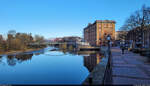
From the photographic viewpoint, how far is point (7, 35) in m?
38.1

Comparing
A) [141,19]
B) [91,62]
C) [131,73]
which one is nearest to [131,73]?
[131,73]

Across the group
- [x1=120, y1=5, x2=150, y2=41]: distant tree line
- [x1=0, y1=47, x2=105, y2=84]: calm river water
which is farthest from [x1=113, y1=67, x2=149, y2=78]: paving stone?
[x1=120, y1=5, x2=150, y2=41]: distant tree line

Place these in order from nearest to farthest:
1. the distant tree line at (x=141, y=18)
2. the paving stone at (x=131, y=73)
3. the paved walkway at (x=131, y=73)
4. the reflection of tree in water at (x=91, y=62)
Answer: the paved walkway at (x=131, y=73) → the paving stone at (x=131, y=73) → the reflection of tree in water at (x=91, y=62) → the distant tree line at (x=141, y=18)

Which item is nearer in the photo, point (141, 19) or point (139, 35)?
point (141, 19)

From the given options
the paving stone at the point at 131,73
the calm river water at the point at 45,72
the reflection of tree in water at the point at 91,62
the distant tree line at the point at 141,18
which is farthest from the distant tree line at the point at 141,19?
the paving stone at the point at 131,73

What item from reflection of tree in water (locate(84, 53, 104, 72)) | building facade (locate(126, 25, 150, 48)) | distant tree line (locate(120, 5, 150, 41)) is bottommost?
reflection of tree in water (locate(84, 53, 104, 72))

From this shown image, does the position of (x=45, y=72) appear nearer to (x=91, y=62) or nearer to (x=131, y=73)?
(x=131, y=73)

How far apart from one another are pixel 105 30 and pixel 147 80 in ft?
163

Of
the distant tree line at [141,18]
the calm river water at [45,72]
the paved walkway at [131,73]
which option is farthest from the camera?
the distant tree line at [141,18]

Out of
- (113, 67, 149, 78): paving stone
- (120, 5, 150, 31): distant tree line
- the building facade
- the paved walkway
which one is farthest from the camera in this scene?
the building facade

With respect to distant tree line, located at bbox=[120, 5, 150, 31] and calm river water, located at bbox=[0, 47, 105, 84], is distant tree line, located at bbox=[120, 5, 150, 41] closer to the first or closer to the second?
distant tree line, located at bbox=[120, 5, 150, 31]

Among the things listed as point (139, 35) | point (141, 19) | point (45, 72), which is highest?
point (141, 19)

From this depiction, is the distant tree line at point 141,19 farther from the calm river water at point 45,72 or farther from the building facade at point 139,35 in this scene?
the calm river water at point 45,72

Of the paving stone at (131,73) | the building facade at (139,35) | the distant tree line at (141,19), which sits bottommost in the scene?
the paving stone at (131,73)
